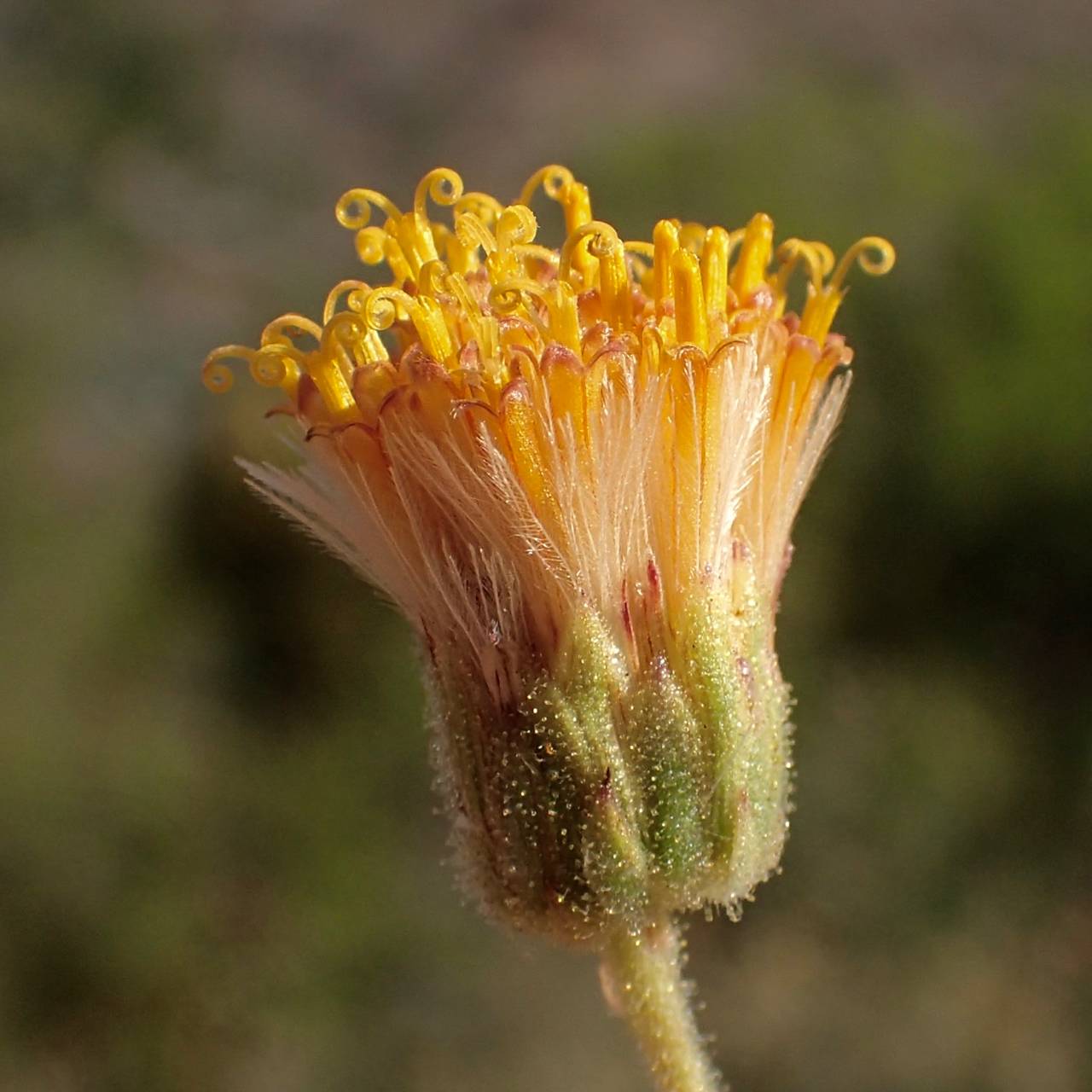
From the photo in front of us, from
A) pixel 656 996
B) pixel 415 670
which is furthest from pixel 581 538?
pixel 415 670

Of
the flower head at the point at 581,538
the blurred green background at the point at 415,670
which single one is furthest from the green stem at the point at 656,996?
the blurred green background at the point at 415,670

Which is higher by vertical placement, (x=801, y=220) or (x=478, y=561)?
(x=801, y=220)

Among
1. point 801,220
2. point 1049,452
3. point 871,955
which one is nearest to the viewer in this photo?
point 871,955

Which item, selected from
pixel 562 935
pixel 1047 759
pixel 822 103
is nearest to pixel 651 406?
pixel 562 935

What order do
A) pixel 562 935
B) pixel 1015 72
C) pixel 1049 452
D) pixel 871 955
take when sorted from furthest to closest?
pixel 1015 72
pixel 1049 452
pixel 871 955
pixel 562 935

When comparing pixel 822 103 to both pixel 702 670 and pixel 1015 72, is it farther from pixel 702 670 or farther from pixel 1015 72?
pixel 702 670

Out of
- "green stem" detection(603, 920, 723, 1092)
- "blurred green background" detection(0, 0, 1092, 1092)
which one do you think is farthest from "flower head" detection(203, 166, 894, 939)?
"blurred green background" detection(0, 0, 1092, 1092)

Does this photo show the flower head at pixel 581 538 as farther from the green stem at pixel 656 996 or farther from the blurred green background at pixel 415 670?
the blurred green background at pixel 415 670
